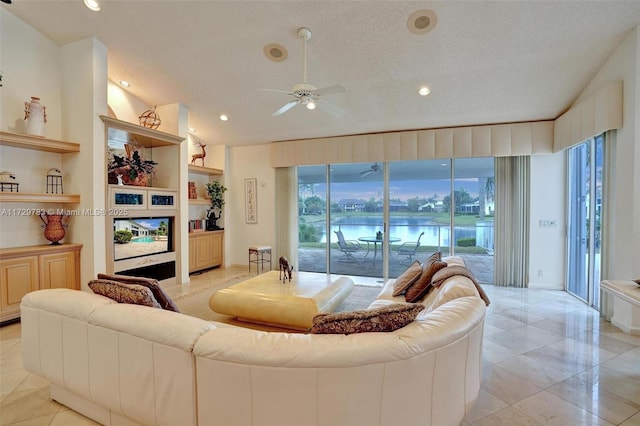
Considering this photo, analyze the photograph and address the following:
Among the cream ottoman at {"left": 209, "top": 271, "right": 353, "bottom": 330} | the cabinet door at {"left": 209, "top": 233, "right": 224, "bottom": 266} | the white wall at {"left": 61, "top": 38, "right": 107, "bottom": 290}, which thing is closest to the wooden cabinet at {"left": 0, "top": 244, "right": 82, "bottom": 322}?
the white wall at {"left": 61, "top": 38, "right": 107, "bottom": 290}

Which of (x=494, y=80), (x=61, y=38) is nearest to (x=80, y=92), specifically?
(x=61, y=38)

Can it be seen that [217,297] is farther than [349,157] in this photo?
No

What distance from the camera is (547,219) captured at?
502 cm

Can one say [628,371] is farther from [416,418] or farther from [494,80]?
[494,80]

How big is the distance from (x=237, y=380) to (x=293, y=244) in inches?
205

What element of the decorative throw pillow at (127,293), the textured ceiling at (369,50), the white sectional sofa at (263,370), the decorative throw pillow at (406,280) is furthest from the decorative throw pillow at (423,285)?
the textured ceiling at (369,50)

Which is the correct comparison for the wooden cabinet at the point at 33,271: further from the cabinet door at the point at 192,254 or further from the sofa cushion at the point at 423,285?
the sofa cushion at the point at 423,285

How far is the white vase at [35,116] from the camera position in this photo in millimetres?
3727

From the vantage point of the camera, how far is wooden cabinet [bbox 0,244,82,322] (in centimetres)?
345

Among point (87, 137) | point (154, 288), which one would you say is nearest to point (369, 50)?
point (154, 288)

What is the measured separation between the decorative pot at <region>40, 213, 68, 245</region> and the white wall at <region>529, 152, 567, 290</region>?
285 inches

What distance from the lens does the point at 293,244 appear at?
259 inches

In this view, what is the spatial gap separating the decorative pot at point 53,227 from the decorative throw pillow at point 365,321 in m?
4.33

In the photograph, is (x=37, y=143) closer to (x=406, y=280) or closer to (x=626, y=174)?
(x=406, y=280)
